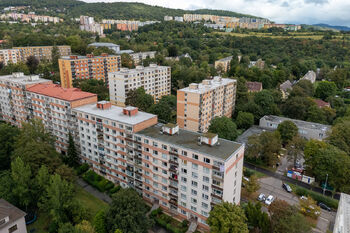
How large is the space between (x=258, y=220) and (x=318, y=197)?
15.9 m

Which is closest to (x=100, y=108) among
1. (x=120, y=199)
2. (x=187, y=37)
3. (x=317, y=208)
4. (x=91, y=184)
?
(x=91, y=184)

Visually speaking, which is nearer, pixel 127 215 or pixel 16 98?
pixel 127 215

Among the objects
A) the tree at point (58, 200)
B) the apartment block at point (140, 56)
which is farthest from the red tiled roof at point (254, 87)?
the tree at point (58, 200)

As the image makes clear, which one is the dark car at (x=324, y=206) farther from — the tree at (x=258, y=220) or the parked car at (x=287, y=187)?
the tree at (x=258, y=220)

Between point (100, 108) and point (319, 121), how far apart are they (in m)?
61.1

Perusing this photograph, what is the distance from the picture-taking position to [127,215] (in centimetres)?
3056

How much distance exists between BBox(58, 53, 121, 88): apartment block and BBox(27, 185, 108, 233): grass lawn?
176 ft

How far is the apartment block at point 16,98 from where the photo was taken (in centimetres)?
5859

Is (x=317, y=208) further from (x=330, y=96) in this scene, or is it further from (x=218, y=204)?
(x=330, y=96)

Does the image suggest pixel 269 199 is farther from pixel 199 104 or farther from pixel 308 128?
pixel 308 128

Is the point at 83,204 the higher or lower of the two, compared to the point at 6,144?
lower

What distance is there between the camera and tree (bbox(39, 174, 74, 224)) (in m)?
33.2

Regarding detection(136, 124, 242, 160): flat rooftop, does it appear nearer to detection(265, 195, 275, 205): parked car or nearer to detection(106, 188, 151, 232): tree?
detection(106, 188, 151, 232): tree

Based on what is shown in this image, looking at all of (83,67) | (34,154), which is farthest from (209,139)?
(83,67)
